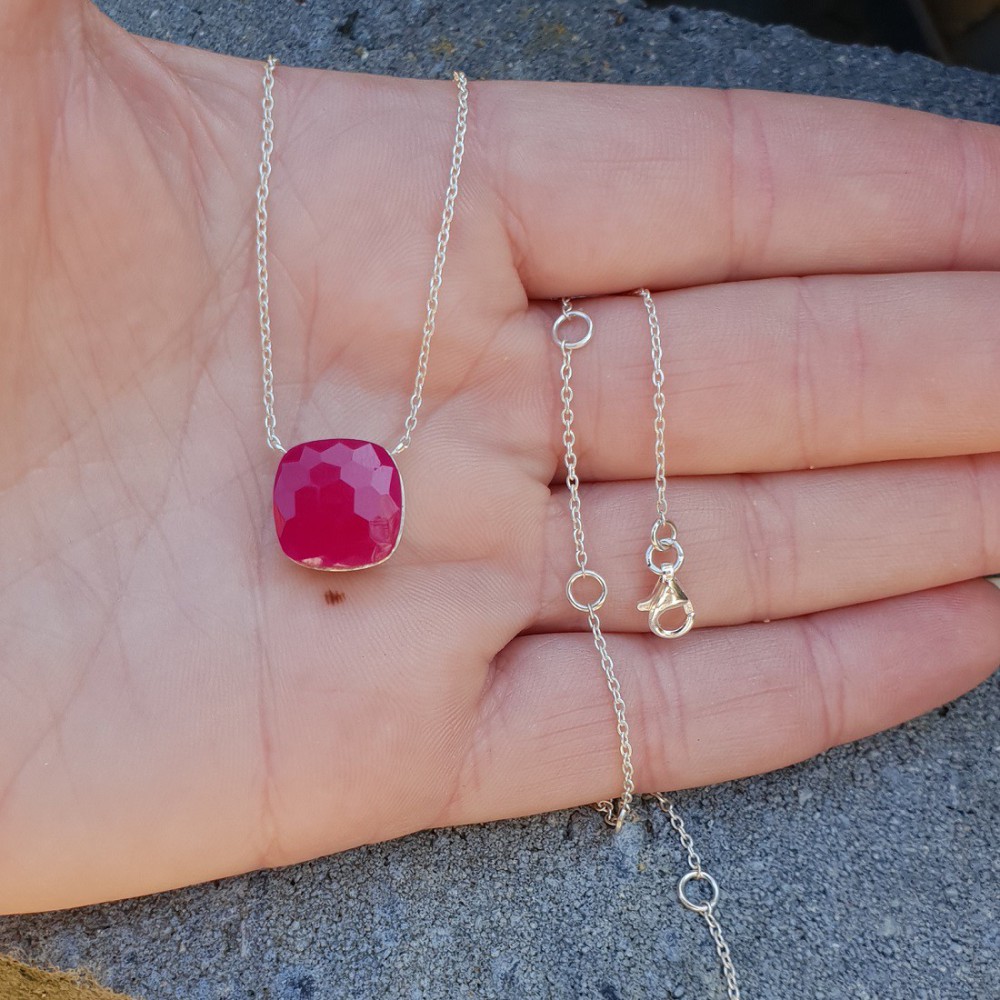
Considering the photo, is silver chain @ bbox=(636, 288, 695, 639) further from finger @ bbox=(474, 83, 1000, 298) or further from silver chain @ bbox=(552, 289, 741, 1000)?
finger @ bbox=(474, 83, 1000, 298)

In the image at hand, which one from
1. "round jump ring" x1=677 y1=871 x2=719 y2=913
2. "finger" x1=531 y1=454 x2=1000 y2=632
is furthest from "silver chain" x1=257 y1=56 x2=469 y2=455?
"round jump ring" x1=677 y1=871 x2=719 y2=913

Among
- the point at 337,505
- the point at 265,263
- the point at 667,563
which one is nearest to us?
the point at 337,505

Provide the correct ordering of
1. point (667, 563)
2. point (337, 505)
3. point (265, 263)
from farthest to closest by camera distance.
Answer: point (667, 563)
point (265, 263)
point (337, 505)

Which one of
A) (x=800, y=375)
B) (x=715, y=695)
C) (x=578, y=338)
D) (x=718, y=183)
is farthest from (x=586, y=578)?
(x=718, y=183)

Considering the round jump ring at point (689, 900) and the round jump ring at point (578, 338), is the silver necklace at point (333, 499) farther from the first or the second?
the round jump ring at point (689, 900)


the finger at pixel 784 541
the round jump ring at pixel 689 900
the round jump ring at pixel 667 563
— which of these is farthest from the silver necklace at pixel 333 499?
the round jump ring at pixel 689 900

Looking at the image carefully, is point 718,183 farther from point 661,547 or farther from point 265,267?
point 265,267

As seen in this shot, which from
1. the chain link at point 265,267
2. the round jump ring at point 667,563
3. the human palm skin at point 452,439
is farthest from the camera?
the round jump ring at point 667,563
